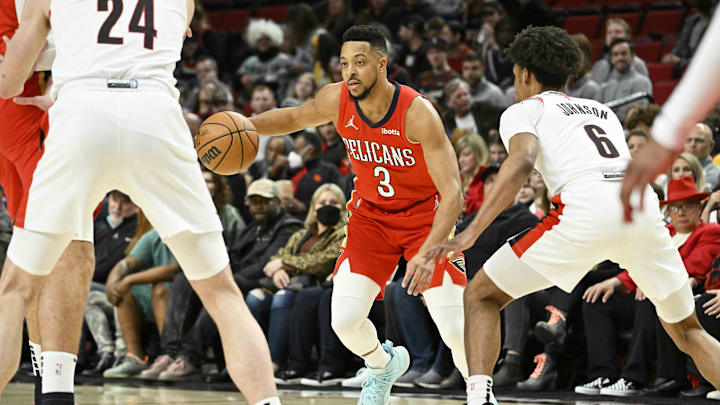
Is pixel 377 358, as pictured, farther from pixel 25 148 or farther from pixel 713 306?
pixel 713 306

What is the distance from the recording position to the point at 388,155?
5152 mm

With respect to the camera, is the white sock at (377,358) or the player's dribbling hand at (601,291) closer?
the white sock at (377,358)

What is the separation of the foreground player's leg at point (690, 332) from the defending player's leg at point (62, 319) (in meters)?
2.60

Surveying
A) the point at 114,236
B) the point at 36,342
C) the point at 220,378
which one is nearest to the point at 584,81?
the point at 220,378

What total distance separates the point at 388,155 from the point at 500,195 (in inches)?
38.4

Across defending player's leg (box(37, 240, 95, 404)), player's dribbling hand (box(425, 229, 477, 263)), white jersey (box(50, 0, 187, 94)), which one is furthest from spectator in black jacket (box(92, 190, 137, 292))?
white jersey (box(50, 0, 187, 94))

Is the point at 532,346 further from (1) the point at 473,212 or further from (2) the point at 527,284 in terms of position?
(2) the point at 527,284

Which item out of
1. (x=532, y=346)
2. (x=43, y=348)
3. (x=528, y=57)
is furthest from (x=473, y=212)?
(x=43, y=348)

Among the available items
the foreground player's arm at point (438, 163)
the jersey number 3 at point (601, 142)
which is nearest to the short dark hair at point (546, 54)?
the jersey number 3 at point (601, 142)

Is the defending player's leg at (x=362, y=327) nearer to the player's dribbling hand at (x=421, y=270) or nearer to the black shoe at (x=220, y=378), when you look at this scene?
the player's dribbling hand at (x=421, y=270)

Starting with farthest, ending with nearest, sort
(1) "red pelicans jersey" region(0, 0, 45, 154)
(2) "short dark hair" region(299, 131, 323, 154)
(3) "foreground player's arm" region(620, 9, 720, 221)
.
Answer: (2) "short dark hair" region(299, 131, 323, 154)
(1) "red pelicans jersey" region(0, 0, 45, 154)
(3) "foreground player's arm" region(620, 9, 720, 221)

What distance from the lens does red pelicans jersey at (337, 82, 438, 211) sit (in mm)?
5117

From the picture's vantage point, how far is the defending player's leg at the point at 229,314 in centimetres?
353

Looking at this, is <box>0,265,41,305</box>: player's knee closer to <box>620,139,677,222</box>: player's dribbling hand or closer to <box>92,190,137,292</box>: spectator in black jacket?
<box>620,139,677,222</box>: player's dribbling hand
